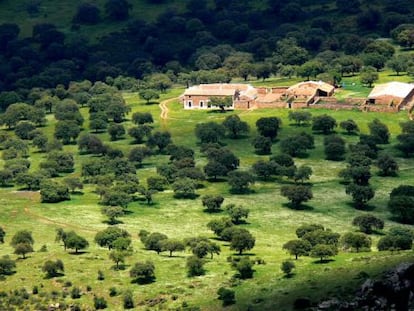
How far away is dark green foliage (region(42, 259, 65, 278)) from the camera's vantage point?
6801 inches

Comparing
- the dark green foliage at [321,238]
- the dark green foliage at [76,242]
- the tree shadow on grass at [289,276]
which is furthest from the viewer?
the dark green foliage at [76,242]

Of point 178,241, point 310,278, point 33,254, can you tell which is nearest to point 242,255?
point 178,241

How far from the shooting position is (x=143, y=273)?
6718 inches

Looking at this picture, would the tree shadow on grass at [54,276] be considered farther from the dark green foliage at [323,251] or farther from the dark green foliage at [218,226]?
the dark green foliage at [323,251]

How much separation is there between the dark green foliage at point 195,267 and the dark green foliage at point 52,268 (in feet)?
66.5

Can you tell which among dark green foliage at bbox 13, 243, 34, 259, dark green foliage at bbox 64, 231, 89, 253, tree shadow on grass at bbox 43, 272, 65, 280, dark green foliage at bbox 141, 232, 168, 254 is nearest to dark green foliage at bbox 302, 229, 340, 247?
dark green foliage at bbox 141, 232, 168, 254

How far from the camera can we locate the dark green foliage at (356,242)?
182500mm

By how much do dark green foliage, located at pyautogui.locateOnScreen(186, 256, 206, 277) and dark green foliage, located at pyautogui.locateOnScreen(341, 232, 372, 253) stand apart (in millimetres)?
26269

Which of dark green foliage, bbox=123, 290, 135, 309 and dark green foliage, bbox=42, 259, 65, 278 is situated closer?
dark green foliage, bbox=123, 290, 135, 309

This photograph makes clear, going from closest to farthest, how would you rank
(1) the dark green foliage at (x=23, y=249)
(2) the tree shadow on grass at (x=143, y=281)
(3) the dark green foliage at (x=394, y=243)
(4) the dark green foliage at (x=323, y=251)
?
(2) the tree shadow on grass at (x=143, y=281) → (4) the dark green foliage at (x=323, y=251) → (3) the dark green foliage at (x=394, y=243) → (1) the dark green foliage at (x=23, y=249)

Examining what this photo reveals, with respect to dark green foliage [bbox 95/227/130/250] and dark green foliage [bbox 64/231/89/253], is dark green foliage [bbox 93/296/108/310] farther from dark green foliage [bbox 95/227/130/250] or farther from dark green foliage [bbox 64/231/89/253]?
dark green foliage [bbox 95/227/130/250]

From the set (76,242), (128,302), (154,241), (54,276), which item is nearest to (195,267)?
(128,302)

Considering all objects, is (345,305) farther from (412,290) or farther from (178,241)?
(178,241)

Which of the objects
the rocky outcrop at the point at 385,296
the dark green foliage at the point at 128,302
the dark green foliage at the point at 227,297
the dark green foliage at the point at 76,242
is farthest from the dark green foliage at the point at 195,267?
the rocky outcrop at the point at 385,296
